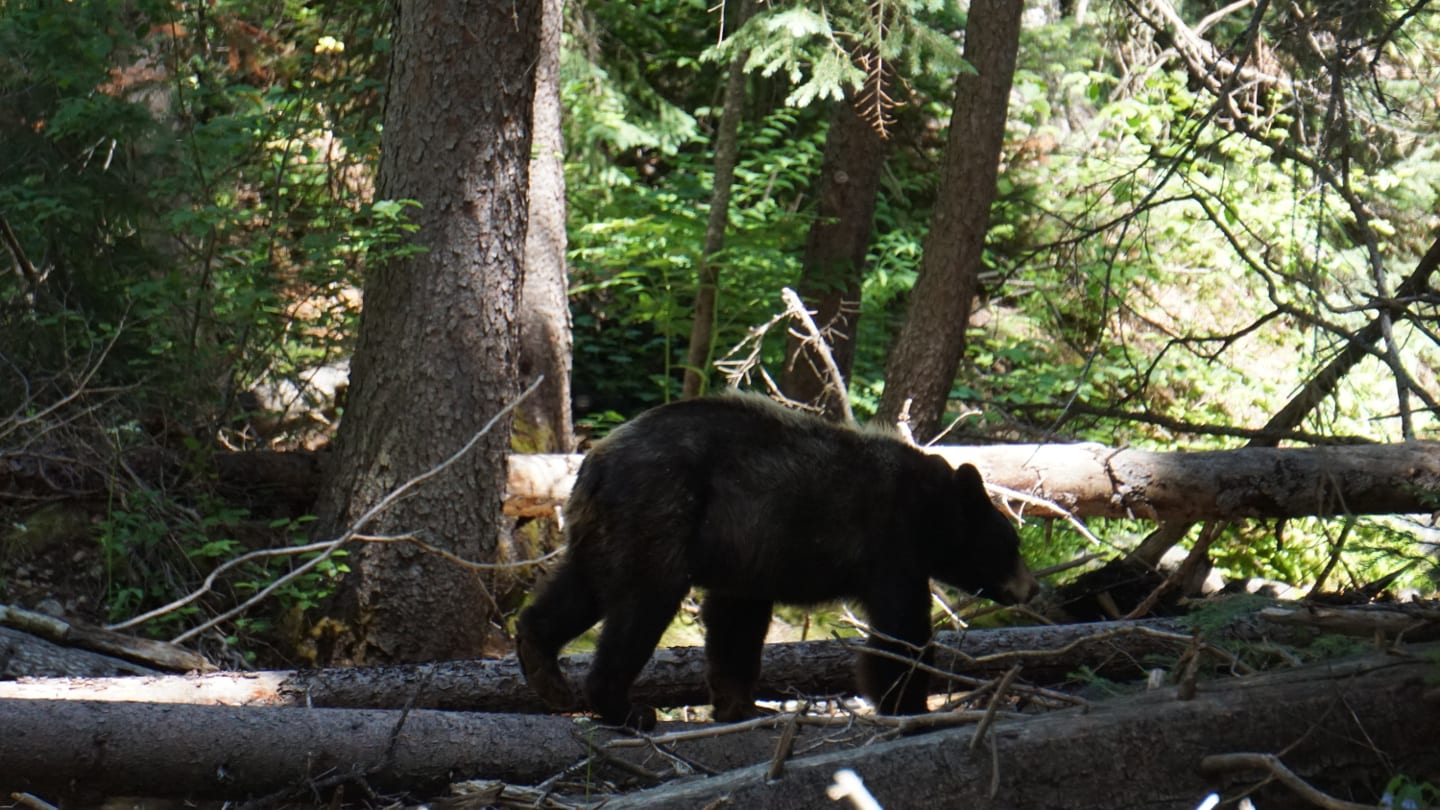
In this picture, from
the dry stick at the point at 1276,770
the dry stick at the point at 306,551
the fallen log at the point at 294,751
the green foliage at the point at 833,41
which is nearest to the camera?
the dry stick at the point at 1276,770

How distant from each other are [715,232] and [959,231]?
243cm

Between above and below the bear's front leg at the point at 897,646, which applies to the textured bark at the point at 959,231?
above

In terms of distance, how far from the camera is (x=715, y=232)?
11359 millimetres

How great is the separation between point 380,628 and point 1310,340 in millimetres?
11779

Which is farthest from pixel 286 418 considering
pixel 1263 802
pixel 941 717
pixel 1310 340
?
pixel 1310 340

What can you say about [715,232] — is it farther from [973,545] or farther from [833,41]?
[973,545]

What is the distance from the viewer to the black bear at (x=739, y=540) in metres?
5.72

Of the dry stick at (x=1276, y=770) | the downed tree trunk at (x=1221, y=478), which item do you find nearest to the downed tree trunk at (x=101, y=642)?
the downed tree trunk at (x=1221, y=478)

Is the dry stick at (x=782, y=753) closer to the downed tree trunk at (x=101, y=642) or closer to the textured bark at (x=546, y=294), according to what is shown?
the downed tree trunk at (x=101, y=642)

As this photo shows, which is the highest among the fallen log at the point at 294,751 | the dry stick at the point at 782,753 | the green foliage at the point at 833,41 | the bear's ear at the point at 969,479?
the green foliage at the point at 833,41

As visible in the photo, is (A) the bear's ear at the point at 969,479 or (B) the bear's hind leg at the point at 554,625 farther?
(A) the bear's ear at the point at 969,479

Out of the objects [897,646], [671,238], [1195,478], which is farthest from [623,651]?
[671,238]

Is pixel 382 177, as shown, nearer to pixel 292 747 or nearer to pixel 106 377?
pixel 106 377

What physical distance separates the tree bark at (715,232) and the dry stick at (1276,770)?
7.33m
